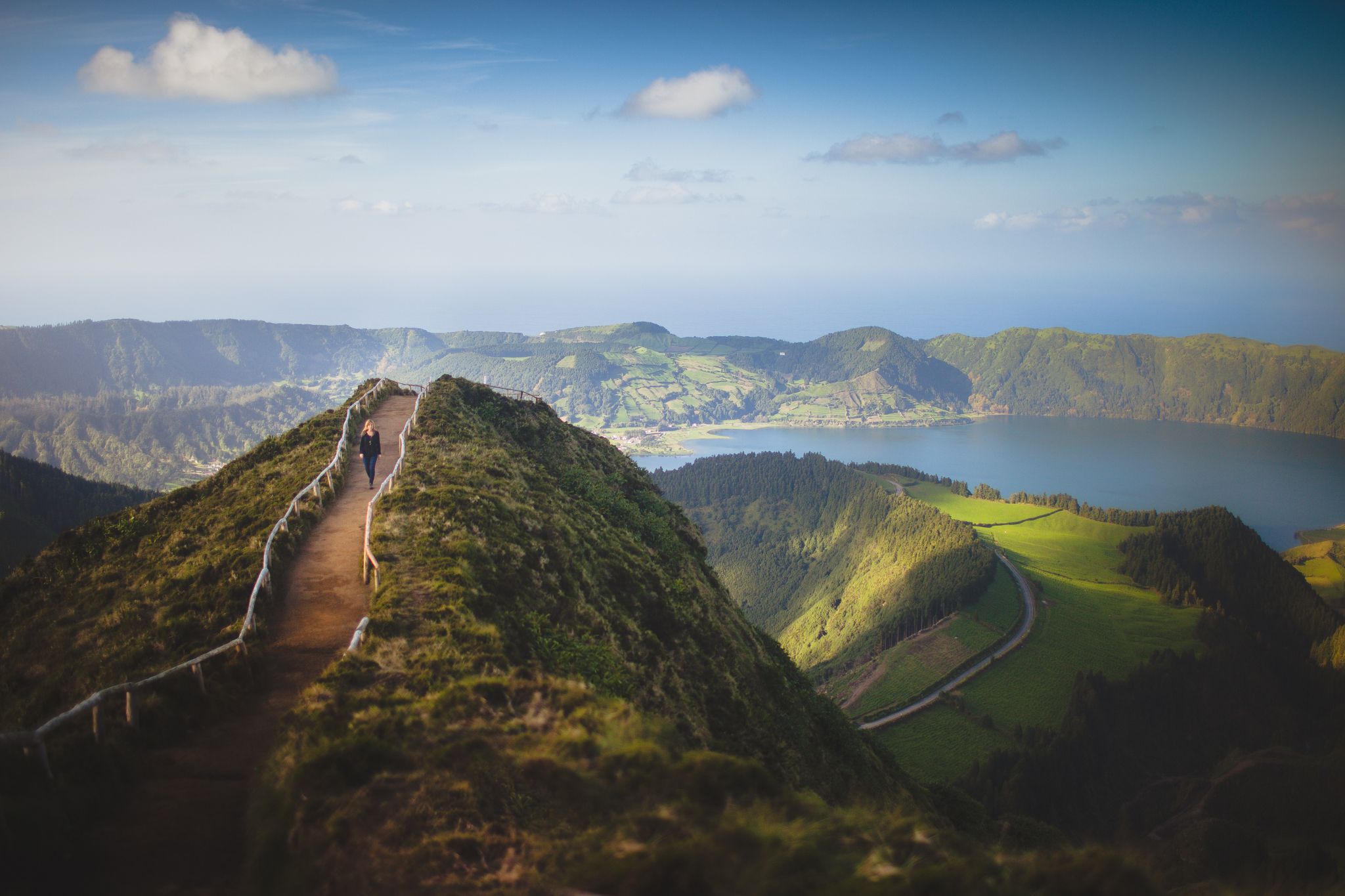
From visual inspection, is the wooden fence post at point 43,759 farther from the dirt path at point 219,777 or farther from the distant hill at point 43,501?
the distant hill at point 43,501

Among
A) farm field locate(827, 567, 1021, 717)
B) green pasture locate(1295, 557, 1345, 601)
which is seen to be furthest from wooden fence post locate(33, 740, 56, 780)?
green pasture locate(1295, 557, 1345, 601)

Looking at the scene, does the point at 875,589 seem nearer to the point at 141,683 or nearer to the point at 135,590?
the point at 135,590

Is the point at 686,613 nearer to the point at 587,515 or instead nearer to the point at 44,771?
the point at 587,515

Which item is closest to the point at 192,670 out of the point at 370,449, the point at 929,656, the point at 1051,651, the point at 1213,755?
the point at 370,449

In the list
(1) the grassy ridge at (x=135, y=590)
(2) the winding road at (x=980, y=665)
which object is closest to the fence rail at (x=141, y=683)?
(1) the grassy ridge at (x=135, y=590)

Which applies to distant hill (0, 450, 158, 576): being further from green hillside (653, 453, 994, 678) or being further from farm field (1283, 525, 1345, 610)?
farm field (1283, 525, 1345, 610)

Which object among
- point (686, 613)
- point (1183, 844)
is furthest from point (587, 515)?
point (1183, 844)
